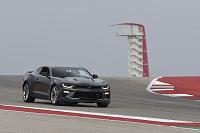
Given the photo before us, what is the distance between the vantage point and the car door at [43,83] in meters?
18.8

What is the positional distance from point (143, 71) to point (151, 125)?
68.2m

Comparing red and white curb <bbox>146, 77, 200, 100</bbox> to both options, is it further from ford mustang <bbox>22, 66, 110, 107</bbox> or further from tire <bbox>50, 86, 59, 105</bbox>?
tire <bbox>50, 86, 59, 105</bbox>

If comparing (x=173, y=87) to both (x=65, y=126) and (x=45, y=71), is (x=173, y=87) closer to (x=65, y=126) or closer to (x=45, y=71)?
(x=45, y=71)

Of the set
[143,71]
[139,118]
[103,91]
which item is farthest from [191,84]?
[143,71]

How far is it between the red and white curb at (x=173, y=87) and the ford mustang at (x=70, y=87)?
10.2 m

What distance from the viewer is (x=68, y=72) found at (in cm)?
1886

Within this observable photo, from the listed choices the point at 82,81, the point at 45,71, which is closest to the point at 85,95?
the point at 82,81

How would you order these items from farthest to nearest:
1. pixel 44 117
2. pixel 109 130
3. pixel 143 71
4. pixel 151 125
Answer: pixel 143 71
pixel 44 117
pixel 151 125
pixel 109 130

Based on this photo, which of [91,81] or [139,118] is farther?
[91,81]

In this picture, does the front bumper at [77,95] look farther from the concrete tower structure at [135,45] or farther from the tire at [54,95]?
the concrete tower structure at [135,45]

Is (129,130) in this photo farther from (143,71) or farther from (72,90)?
(143,71)

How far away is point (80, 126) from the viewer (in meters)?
11.2

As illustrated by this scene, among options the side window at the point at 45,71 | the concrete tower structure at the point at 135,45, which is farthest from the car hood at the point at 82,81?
the concrete tower structure at the point at 135,45

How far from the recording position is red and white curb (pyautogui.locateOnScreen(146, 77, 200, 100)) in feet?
94.9
